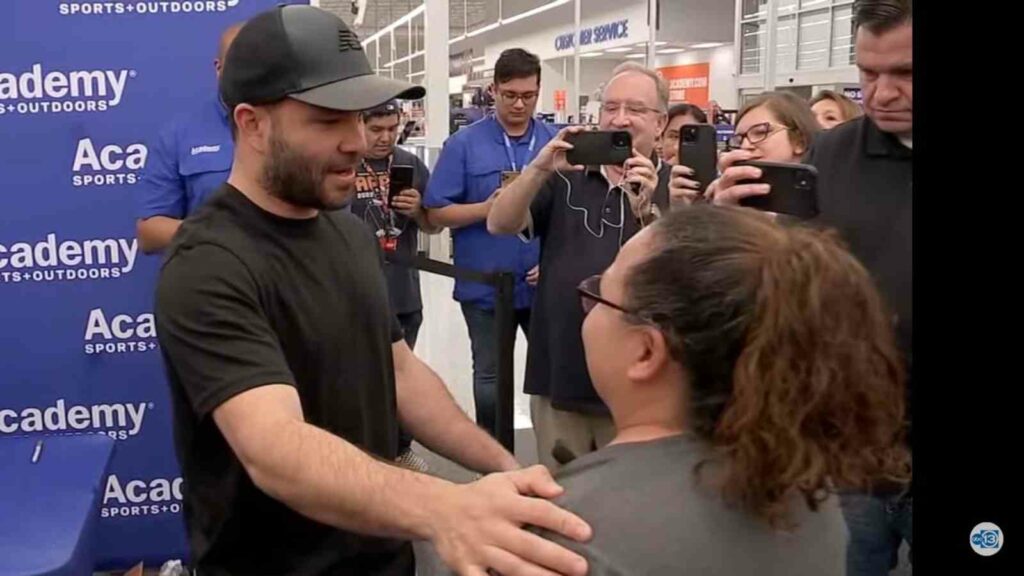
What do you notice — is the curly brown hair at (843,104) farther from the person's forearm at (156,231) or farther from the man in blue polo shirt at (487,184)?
Result: the person's forearm at (156,231)

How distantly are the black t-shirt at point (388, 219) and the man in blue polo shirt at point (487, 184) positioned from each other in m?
0.22

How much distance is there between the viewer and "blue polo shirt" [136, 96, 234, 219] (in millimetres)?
2770

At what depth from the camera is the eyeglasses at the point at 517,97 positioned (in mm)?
3521

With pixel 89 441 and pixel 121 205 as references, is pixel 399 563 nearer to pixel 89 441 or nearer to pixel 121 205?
pixel 89 441

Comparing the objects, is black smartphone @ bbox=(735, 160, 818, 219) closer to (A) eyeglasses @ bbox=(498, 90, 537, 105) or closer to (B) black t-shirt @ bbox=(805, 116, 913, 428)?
(B) black t-shirt @ bbox=(805, 116, 913, 428)

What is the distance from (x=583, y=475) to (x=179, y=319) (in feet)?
1.96

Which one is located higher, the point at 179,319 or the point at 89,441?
the point at 179,319

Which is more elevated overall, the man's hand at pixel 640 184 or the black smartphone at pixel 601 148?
the black smartphone at pixel 601 148

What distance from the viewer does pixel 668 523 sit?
0.88 m

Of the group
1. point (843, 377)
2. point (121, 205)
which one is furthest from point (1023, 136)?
point (121, 205)

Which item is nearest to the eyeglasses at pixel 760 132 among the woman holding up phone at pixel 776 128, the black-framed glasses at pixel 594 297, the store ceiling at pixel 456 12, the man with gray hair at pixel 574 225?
the woman holding up phone at pixel 776 128

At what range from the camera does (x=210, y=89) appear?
290 centimetres

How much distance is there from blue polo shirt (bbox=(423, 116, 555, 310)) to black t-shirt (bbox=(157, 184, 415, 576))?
197 cm

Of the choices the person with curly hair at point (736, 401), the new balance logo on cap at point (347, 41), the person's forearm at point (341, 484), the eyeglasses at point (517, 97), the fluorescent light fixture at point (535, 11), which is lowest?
the person's forearm at point (341, 484)
